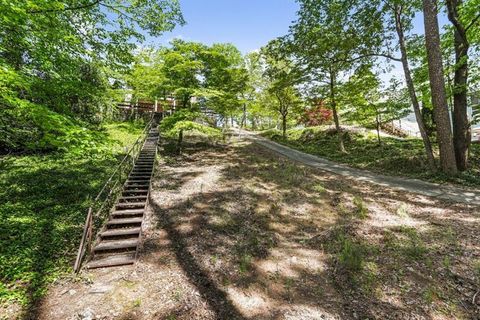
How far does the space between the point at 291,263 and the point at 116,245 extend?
15.1ft

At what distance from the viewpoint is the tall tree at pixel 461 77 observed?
11.4m

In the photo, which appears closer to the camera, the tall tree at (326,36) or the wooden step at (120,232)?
the wooden step at (120,232)

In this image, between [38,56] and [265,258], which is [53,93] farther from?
[265,258]

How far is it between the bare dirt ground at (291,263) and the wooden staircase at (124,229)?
1.08 feet

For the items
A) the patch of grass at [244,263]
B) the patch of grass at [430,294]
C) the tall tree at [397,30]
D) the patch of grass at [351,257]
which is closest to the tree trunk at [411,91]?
the tall tree at [397,30]

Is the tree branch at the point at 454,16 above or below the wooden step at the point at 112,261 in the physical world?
above

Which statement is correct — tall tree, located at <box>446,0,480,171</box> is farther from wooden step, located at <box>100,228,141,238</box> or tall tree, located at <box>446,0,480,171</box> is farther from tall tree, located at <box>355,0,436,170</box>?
wooden step, located at <box>100,228,141,238</box>

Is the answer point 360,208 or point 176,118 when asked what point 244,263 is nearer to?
point 360,208

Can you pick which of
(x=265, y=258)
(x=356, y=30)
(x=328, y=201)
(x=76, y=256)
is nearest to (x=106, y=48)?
(x=76, y=256)

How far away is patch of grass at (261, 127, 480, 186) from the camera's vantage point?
12820mm

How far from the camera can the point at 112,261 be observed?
6141 mm

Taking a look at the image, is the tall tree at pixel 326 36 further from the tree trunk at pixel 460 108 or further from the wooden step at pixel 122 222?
the wooden step at pixel 122 222

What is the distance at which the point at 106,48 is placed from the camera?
8.57m

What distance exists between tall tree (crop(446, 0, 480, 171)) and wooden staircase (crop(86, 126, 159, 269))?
1522 centimetres
